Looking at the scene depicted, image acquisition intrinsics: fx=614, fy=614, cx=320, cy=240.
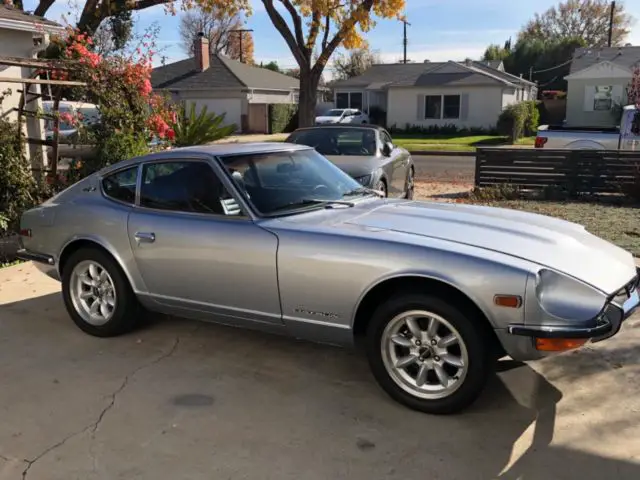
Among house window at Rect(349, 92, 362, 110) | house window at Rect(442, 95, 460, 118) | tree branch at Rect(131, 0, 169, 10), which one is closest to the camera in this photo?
tree branch at Rect(131, 0, 169, 10)

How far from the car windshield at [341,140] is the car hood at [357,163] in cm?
25

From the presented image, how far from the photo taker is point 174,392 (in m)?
3.95

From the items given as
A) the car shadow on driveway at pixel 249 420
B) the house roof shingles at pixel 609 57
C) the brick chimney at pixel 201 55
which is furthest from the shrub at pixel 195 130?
the house roof shingles at pixel 609 57

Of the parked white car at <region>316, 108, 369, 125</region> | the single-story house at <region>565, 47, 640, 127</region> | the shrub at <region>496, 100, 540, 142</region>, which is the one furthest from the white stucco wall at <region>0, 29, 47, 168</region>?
the single-story house at <region>565, 47, 640, 127</region>

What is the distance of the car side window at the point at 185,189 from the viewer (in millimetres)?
4344

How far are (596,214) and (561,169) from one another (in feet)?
7.34

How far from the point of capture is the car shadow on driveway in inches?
123

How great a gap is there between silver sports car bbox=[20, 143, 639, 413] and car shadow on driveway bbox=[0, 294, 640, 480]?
300 millimetres

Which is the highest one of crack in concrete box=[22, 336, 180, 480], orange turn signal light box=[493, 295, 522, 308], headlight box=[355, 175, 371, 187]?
headlight box=[355, 175, 371, 187]

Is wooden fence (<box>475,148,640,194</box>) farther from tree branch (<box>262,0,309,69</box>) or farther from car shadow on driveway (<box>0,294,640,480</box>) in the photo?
car shadow on driveway (<box>0,294,640,480</box>)

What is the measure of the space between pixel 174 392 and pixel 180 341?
2.99 feet

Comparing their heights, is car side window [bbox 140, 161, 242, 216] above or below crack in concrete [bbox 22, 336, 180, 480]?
above

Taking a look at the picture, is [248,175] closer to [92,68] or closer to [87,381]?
[87,381]

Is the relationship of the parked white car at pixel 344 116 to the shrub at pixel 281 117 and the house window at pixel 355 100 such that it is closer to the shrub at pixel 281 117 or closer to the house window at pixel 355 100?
the shrub at pixel 281 117
